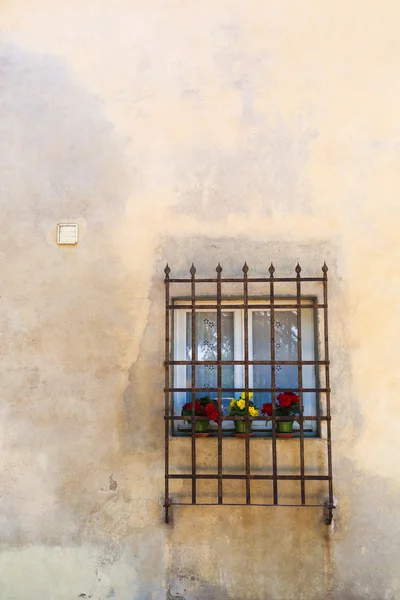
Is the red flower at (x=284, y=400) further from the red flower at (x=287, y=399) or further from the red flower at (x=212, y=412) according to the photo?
the red flower at (x=212, y=412)

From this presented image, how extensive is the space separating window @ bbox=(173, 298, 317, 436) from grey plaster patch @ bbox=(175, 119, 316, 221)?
0.70 metres

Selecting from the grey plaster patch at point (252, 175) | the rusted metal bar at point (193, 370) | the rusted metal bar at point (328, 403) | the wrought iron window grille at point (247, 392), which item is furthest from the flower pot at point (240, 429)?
the grey plaster patch at point (252, 175)

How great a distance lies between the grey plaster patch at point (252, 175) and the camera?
401cm

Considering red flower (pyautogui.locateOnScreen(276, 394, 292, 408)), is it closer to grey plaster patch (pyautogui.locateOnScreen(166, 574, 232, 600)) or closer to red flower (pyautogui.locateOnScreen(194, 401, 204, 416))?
red flower (pyautogui.locateOnScreen(194, 401, 204, 416))

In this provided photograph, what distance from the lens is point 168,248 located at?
13.1ft

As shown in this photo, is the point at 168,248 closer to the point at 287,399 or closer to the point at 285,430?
the point at 287,399

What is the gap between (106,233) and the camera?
158 inches

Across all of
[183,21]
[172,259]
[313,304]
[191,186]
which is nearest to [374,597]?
[313,304]

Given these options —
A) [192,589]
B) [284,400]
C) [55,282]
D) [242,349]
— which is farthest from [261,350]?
[192,589]

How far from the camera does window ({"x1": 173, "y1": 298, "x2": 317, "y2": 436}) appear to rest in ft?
13.0

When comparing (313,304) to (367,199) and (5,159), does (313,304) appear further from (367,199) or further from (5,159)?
(5,159)

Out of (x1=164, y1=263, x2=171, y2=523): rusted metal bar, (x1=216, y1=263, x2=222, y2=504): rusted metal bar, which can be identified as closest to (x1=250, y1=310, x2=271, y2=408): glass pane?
(x1=216, y1=263, x2=222, y2=504): rusted metal bar

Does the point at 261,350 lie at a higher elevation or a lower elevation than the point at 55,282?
lower

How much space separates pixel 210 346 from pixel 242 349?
0.78 ft
